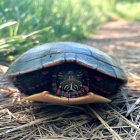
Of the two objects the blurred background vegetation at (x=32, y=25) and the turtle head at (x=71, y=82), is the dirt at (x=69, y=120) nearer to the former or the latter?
the turtle head at (x=71, y=82)

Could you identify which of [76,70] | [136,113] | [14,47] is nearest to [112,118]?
[136,113]

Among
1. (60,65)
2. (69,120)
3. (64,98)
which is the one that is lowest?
(69,120)

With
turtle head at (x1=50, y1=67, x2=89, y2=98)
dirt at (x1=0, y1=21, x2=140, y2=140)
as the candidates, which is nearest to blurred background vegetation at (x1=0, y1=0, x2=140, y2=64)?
dirt at (x1=0, y1=21, x2=140, y2=140)

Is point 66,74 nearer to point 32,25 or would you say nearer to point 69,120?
point 69,120

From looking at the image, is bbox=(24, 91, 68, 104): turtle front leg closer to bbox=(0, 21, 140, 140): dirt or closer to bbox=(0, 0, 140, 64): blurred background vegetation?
bbox=(0, 21, 140, 140): dirt

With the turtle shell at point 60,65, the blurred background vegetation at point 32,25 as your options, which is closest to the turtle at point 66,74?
the turtle shell at point 60,65

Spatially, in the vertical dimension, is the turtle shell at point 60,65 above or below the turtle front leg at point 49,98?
above

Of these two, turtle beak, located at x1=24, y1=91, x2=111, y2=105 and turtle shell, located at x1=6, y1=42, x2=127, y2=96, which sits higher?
turtle shell, located at x1=6, y1=42, x2=127, y2=96

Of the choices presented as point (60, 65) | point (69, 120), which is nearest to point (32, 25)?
point (60, 65)
